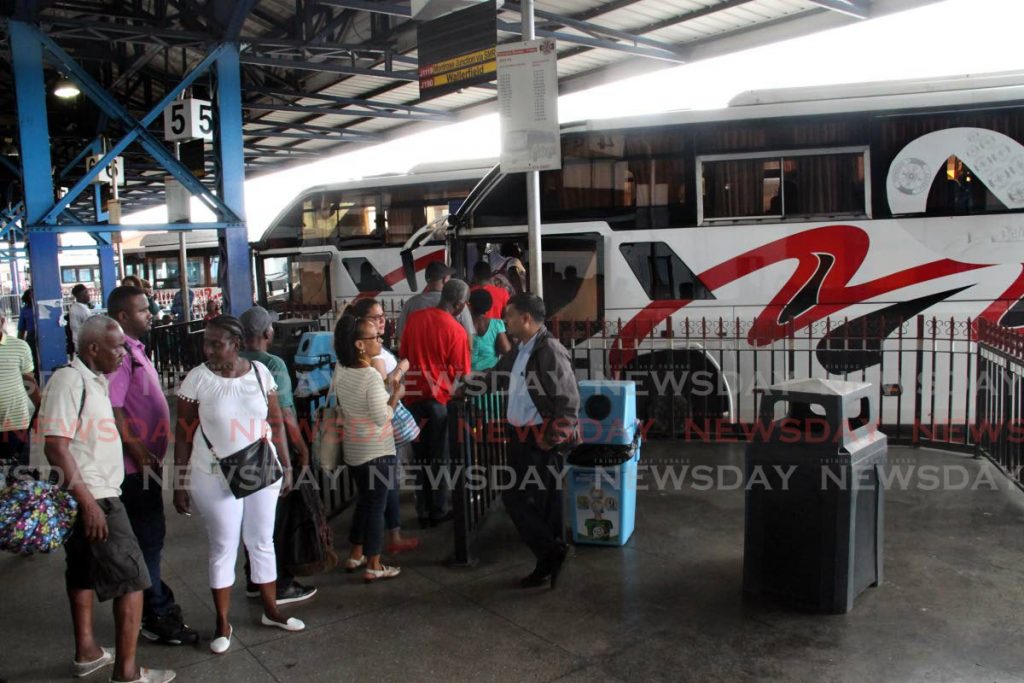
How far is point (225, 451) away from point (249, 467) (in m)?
0.15

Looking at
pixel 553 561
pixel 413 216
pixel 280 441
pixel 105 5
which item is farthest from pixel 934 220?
pixel 105 5

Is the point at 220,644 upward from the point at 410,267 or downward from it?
downward

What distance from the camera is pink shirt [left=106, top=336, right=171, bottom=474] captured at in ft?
13.8

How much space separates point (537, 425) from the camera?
495 cm

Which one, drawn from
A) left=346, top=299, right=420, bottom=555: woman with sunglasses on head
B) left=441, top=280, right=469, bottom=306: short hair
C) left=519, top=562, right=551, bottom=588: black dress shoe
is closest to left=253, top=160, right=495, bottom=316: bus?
left=441, top=280, right=469, bottom=306: short hair

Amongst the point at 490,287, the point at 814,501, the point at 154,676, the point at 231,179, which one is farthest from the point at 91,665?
the point at 231,179

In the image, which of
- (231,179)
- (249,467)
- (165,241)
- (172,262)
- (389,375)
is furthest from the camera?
(172,262)

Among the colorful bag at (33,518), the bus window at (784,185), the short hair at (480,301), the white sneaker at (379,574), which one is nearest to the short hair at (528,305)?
the white sneaker at (379,574)

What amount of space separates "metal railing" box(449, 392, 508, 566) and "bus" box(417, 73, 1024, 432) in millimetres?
2803

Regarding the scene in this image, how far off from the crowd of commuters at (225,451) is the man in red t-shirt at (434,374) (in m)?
0.18

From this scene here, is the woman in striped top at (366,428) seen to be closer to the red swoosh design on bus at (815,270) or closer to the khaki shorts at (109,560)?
the khaki shorts at (109,560)

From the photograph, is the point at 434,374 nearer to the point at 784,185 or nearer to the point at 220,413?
the point at 220,413

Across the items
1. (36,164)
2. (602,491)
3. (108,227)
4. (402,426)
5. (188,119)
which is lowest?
(602,491)

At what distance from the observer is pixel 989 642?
163 inches
